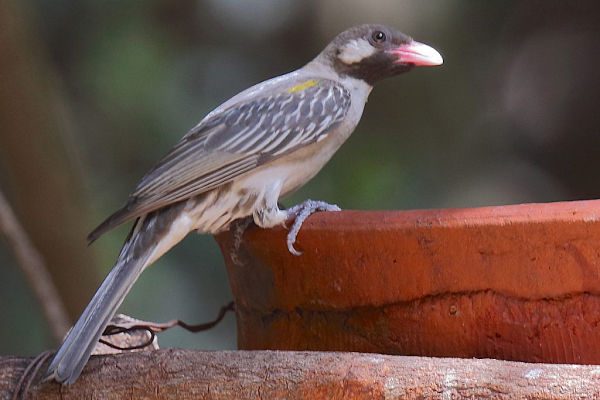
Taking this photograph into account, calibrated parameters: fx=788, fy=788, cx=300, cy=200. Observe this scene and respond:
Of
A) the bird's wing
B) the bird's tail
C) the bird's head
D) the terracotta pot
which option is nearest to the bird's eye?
the bird's head

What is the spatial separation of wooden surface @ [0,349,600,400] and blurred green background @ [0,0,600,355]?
110 inches

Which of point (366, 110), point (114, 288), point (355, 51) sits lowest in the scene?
point (366, 110)

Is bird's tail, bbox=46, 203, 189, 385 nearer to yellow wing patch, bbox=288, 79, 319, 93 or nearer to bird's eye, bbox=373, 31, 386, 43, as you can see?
yellow wing patch, bbox=288, 79, 319, 93

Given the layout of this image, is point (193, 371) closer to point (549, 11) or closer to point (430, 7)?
point (430, 7)

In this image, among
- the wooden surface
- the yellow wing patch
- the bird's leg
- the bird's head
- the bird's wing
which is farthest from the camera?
the bird's head

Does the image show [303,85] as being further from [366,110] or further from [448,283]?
[366,110]

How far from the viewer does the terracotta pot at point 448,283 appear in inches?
63.1

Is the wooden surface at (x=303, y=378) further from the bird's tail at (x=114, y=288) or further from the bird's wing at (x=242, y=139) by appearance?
the bird's wing at (x=242, y=139)

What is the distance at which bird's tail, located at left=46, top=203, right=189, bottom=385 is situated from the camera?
1652 millimetres

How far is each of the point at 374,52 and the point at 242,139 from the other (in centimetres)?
69

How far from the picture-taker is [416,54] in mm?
2803

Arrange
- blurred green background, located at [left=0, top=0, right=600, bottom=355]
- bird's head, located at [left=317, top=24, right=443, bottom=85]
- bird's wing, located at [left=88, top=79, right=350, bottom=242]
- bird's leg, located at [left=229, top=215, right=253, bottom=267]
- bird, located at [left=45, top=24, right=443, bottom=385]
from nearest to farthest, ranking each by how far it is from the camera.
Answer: bird's leg, located at [left=229, top=215, right=253, bottom=267]
bird, located at [left=45, top=24, right=443, bottom=385]
bird's wing, located at [left=88, top=79, right=350, bottom=242]
bird's head, located at [left=317, top=24, right=443, bottom=85]
blurred green background, located at [left=0, top=0, right=600, bottom=355]

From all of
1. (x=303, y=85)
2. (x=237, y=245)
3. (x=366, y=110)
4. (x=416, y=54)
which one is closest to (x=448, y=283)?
(x=237, y=245)

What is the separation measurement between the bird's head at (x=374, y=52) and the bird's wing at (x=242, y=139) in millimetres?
176
